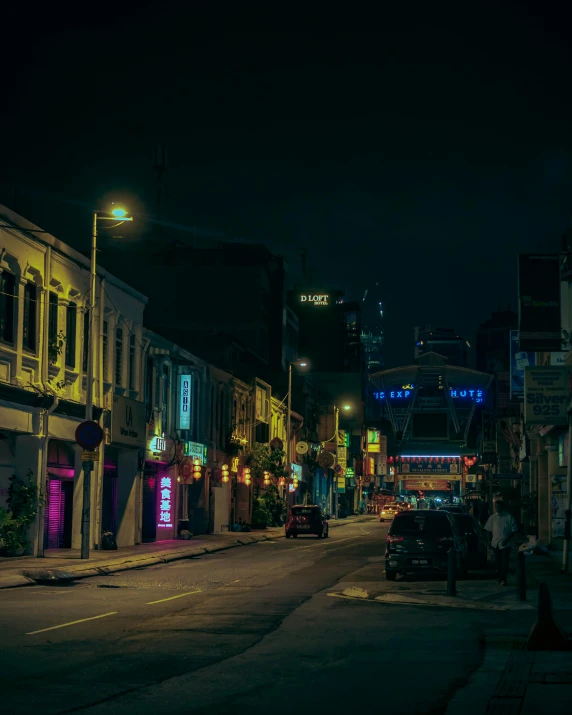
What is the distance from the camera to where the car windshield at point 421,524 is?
26.2 m

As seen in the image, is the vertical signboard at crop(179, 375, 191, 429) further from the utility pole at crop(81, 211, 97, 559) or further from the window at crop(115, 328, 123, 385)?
the utility pole at crop(81, 211, 97, 559)

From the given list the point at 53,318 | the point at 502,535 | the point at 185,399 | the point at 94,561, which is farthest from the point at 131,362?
the point at 502,535

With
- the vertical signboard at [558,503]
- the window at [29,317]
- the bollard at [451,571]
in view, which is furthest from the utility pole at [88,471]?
the vertical signboard at [558,503]

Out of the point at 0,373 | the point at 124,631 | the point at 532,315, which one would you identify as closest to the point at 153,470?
the point at 0,373

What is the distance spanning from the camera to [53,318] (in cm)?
3388

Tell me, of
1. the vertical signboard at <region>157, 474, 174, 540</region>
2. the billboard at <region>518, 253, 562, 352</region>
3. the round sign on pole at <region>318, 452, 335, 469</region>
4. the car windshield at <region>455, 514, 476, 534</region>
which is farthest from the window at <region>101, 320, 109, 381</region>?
the round sign on pole at <region>318, 452, 335, 469</region>

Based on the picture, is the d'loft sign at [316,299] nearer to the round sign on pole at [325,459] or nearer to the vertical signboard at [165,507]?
the round sign on pole at [325,459]

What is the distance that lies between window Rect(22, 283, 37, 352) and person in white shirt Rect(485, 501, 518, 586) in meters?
15.3

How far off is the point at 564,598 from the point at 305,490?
250 feet

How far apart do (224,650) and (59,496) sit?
2377 centimetres

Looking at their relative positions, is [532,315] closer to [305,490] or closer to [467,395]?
[305,490]

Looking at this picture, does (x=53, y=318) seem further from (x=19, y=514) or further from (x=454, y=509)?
(x=454, y=509)

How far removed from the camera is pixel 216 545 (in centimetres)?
4325

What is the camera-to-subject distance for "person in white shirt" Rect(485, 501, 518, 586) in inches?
953
